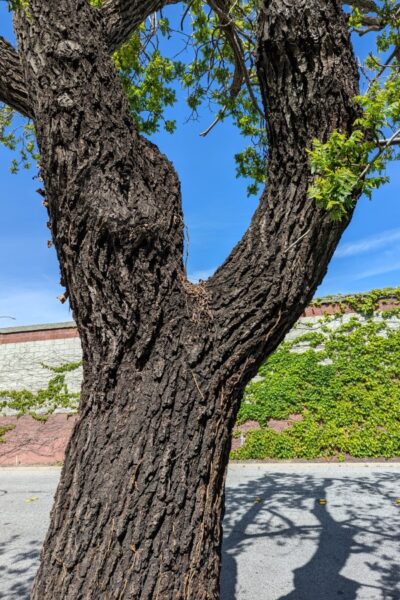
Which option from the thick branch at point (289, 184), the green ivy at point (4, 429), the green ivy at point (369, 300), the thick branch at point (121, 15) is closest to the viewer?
the thick branch at point (289, 184)

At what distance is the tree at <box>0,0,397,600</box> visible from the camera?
1.74m

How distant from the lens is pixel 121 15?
3.22 metres

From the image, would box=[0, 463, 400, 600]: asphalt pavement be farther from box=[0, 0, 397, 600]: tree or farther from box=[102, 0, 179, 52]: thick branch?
box=[102, 0, 179, 52]: thick branch

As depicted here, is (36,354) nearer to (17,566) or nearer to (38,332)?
(38,332)

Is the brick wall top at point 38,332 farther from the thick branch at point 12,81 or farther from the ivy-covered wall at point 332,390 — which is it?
the thick branch at point 12,81

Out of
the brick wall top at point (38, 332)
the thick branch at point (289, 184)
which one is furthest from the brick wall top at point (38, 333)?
the thick branch at point (289, 184)

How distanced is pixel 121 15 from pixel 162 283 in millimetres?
2354

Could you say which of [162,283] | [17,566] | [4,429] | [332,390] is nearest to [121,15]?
[162,283]

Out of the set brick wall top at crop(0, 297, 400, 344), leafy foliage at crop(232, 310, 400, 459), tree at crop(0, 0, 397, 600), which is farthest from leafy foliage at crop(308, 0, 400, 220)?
brick wall top at crop(0, 297, 400, 344)

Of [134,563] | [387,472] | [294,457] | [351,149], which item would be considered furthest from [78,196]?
[294,457]

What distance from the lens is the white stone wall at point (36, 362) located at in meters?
11.8

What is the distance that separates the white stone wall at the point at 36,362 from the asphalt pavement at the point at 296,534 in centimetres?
370

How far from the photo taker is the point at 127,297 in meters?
1.87

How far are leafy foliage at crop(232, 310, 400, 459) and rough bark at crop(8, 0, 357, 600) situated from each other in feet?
26.8
